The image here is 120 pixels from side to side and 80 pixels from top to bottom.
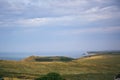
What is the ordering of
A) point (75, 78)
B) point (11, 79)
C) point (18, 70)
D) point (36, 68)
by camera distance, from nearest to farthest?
point (11, 79)
point (75, 78)
point (18, 70)
point (36, 68)

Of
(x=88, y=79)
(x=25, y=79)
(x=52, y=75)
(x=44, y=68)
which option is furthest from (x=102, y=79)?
(x=44, y=68)

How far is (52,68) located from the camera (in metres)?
101

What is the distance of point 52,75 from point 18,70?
1855 inches

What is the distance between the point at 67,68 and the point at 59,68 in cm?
324

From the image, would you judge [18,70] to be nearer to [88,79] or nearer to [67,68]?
[67,68]

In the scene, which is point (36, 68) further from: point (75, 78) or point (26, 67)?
point (75, 78)

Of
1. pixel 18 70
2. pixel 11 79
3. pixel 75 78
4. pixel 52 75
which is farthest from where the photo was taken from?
pixel 18 70

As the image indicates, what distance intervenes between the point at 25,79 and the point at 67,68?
34533mm

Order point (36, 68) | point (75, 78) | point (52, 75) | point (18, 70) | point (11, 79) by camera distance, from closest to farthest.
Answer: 1. point (52, 75)
2. point (11, 79)
3. point (75, 78)
4. point (18, 70)
5. point (36, 68)

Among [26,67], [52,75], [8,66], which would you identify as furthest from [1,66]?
[52,75]

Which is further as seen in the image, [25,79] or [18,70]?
[18,70]

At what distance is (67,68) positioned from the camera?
103 meters

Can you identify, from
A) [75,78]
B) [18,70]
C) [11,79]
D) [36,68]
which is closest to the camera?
[11,79]

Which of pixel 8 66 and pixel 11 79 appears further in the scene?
pixel 8 66
